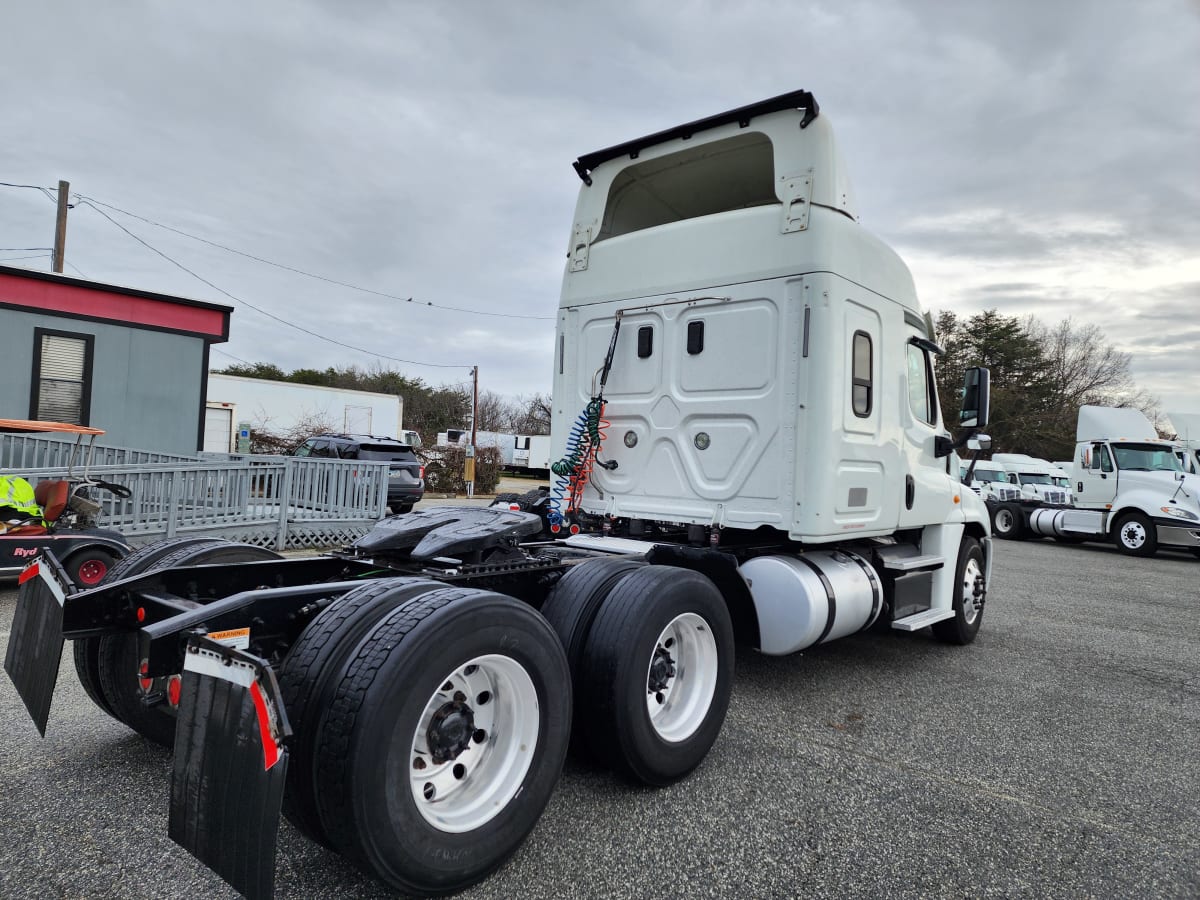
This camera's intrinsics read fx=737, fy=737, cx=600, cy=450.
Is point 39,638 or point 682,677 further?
point 682,677

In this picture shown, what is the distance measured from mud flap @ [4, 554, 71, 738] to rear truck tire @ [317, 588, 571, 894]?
128 cm

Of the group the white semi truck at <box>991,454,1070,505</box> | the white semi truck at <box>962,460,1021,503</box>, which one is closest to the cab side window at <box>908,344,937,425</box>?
the white semi truck at <box>962,460,1021,503</box>

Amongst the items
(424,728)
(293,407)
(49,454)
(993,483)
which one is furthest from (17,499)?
(993,483)

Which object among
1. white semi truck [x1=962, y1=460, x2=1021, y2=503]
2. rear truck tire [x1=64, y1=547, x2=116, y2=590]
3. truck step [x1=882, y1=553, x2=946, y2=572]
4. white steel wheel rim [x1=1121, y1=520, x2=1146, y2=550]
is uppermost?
white semi truck [x1=962, y1=460, x2=1021, y2=503]

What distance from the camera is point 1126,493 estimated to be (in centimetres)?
1540

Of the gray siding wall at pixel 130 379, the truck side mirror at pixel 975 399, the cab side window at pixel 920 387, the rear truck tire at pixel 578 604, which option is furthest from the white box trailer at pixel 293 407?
the rear truck tire at pixel 578 604

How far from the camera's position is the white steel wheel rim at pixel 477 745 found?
7.73ft

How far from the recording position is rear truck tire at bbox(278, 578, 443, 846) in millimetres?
2059

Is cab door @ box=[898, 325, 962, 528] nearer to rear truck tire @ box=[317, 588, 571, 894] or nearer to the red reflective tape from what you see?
rear truck tire @ box=[317, 588, 571, 894]

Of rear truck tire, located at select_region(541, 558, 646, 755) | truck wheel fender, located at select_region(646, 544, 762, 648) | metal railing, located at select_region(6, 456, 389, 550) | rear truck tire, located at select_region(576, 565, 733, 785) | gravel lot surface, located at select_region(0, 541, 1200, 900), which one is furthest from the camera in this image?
metal railing, located at select_region(6, 456, 389, 550)

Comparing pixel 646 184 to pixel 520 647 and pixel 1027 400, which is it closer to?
pixel 520 647

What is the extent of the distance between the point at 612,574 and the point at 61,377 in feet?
41.3

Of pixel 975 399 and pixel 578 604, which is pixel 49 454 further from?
pixel 975 399

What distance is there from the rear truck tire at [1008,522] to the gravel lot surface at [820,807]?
46.6ft
